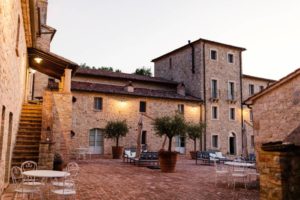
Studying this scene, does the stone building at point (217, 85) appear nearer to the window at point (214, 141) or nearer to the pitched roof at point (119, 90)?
the window at point (214, 141)

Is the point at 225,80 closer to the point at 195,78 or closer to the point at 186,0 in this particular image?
the point at 195,78

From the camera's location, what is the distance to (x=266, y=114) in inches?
380

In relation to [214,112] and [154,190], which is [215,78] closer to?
[214,112]

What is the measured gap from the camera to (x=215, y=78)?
2603 cm

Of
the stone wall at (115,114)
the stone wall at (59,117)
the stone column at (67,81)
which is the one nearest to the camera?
the stone wall at (59,117)

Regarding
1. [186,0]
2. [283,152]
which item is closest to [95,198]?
[283,152]

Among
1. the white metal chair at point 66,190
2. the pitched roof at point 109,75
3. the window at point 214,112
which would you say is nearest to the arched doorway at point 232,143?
the window at point 214,112

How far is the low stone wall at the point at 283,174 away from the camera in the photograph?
13.8 feet

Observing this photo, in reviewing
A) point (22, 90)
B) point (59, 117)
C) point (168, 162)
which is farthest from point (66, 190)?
point (168, 162)

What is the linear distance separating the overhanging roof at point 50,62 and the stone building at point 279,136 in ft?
24.8

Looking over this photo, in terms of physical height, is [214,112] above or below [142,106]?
below

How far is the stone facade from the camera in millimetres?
25391

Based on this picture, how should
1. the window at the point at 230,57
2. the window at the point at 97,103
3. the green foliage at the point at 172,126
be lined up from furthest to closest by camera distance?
the window at the point at 230,57, the window at the point at 97,103, the green foliage at the point at 172,126

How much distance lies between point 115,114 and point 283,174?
60.0ft
